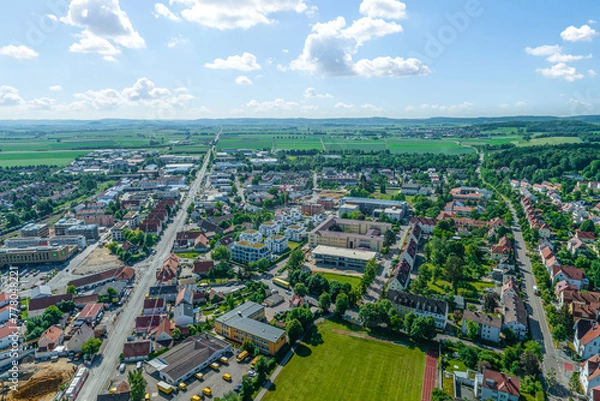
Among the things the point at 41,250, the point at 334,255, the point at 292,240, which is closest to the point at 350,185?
the point at 292,240

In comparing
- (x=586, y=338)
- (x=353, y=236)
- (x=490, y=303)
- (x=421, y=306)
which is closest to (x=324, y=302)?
(x=421, y=306)

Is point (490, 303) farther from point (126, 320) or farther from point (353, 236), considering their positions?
point (126, 320)

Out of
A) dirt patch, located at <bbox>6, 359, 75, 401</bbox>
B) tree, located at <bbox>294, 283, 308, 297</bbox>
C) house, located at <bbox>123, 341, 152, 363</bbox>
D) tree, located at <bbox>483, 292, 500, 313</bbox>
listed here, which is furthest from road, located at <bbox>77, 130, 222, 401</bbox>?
tree, located at <bbox>483, 292, 500, 313</bbox>

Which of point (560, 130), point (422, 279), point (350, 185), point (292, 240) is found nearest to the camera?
point (422, 279)

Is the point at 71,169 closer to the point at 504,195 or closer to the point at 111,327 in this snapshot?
the point at 111,327

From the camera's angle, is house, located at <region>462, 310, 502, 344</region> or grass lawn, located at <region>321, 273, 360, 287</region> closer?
house, located at <region>462, 310, 502, 344</region>

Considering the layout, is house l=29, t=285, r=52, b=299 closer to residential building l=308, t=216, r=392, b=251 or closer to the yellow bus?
the yellow bus
